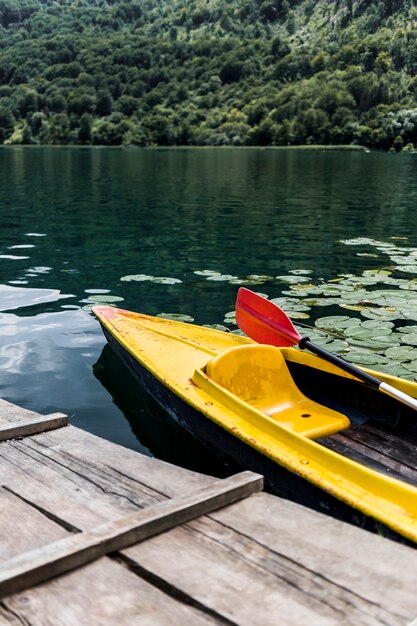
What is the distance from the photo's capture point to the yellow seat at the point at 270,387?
19.3 ft

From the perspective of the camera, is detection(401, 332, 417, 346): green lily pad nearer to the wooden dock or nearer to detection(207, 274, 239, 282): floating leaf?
detection(207, 274, 239, 282): floating leaf

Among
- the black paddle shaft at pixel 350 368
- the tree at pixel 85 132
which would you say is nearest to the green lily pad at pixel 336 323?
the black paddle shaft at pixel 350 368

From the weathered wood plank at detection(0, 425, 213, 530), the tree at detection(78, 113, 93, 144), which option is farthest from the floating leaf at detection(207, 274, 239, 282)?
the tree at detection(78, 113, 93, 144)

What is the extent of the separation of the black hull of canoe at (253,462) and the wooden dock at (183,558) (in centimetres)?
69

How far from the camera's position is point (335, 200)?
29.3m

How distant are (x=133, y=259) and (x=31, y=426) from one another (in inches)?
429

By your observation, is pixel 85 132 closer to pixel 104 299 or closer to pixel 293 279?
pixel 293 279

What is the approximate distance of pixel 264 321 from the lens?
7.20 m

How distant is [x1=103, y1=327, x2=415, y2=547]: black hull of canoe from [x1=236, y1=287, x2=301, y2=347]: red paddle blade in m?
1.31

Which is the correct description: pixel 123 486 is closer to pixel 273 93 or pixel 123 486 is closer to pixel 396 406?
pixel 396 406

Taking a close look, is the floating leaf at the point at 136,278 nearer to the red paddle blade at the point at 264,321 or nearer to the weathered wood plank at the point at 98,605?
the red paddle blade at the point at 264,321

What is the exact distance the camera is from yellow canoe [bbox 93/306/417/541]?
4.27 m

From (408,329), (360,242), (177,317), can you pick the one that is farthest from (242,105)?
(408,329)

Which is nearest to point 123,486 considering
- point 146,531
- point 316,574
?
point 146,531
